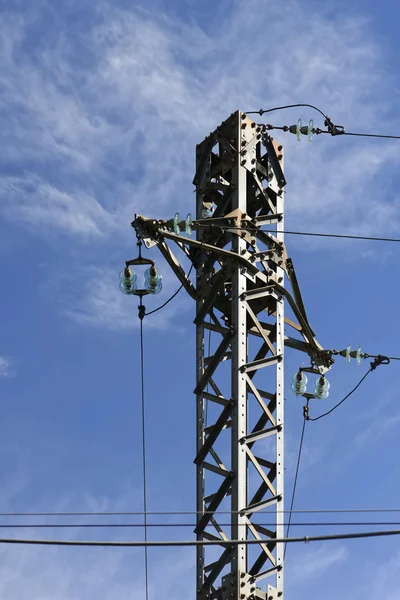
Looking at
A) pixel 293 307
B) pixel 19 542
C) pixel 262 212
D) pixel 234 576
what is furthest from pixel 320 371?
pixel 19 542

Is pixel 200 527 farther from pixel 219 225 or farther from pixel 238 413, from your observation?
pixel 219 225

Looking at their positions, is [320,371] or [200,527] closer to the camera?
[200,527]

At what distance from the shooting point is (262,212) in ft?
52.5

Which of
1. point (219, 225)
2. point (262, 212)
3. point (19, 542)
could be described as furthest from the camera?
point (262, 212)

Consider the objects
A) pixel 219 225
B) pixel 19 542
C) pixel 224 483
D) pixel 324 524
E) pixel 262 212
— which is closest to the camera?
pixel 19 542

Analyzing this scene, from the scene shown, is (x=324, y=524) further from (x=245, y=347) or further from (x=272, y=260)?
(x=272, y=260)

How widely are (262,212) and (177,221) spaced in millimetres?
1505

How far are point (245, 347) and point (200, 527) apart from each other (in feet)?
6.46

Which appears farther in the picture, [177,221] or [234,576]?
[177,221]

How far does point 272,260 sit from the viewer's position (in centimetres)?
1531

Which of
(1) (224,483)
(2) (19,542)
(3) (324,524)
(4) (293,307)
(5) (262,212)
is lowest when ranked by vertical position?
(2) (19,542)

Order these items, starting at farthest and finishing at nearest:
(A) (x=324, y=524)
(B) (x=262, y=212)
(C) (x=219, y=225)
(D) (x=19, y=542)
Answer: (B) (x=262, y=212) < (C) (x=219, y=225) < (A) (x=324, y=524) < (D) (x=19, y=542)

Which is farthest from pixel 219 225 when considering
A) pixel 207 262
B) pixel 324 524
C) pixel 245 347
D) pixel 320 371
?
pixel 324 524

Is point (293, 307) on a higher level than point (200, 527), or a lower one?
higher
